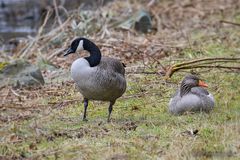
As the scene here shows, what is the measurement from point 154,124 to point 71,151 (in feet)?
5.27

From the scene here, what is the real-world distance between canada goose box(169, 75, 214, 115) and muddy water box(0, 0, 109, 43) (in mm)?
10095

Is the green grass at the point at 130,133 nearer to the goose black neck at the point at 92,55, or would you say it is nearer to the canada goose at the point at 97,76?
the canada goose at the point at 97,76

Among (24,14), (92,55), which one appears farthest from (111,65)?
(24,14)

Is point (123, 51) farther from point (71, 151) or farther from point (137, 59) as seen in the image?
point (71, 151)

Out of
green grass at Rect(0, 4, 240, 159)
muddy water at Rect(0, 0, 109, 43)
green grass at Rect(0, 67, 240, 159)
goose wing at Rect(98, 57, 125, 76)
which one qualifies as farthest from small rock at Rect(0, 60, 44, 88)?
muddy water at Rect(0, 0, 109, 43)

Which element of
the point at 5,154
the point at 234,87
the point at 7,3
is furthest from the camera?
the point at 7,3

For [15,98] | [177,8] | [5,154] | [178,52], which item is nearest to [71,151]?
[5,154]

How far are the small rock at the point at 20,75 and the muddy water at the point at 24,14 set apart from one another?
6699 millimetres

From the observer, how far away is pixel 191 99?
28.7 feet

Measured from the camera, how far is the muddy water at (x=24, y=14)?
65.2ft

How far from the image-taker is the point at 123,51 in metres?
13.5

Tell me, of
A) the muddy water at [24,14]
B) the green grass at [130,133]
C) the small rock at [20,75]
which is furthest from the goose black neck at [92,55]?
the muddy water at [24,14]

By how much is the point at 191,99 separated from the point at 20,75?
13.0ft

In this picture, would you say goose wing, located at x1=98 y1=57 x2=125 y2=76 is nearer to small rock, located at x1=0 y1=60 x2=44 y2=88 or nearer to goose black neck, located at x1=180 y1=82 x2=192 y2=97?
goose black neck, located at x1=180 y1=82 x2=192 y2=97
